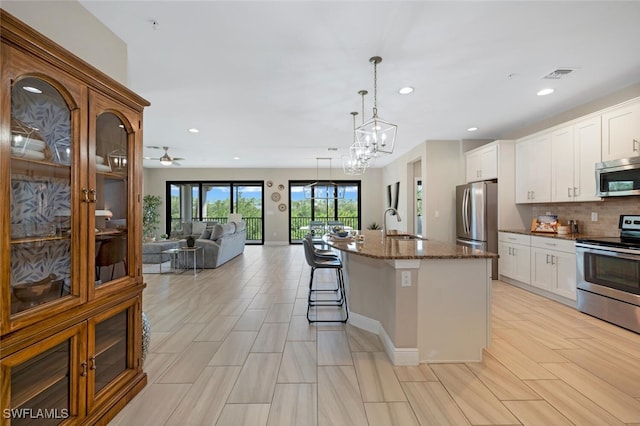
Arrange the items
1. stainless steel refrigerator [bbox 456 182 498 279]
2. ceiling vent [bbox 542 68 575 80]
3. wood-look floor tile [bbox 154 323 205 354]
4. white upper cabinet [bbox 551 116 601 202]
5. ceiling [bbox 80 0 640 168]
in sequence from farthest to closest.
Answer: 1. stainless steel refrigerator [bbox 456 182 498 279]
2. white upper cabinet [bbox 551 116 601 202]
3. ceiling vent [bbox 542 68 575 80]
4. wood-look floor tile [bbox 154 323 205 354]
5. ceiling [bbox 80 0 640 168]

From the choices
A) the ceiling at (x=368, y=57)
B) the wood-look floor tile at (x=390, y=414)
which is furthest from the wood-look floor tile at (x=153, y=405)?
the ceiling at (x=368, y=57)

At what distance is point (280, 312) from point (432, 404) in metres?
2.05

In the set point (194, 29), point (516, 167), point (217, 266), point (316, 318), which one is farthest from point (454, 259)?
point (217, 266)

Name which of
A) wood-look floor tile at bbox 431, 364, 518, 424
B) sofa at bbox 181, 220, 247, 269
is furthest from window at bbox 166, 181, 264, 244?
wood-look floor tile at bbox 431, 364, 518, 424

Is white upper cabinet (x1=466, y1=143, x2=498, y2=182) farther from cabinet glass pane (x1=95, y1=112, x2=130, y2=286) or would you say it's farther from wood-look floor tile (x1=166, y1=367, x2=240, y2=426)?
cabinet glass pane (x1=95, y1=112, x2=130, y2=286)

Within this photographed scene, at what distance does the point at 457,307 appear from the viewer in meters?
2.35

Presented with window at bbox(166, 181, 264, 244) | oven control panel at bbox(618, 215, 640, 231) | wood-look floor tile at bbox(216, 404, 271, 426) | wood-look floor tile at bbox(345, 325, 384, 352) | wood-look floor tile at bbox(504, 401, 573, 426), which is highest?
window at bbox(166, 181, 264, 244)

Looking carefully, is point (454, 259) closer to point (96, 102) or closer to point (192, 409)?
point (192, 409)

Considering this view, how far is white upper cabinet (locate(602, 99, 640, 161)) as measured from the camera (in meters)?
3.11

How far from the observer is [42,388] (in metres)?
1.35

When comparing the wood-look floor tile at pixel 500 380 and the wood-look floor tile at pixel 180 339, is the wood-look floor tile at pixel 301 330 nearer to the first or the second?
the wood-look floor tile at pixel 180 339

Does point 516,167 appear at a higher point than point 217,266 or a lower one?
higher

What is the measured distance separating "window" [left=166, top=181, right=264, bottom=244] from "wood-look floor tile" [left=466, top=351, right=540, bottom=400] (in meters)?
8.49

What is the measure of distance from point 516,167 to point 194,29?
5.03 meters
